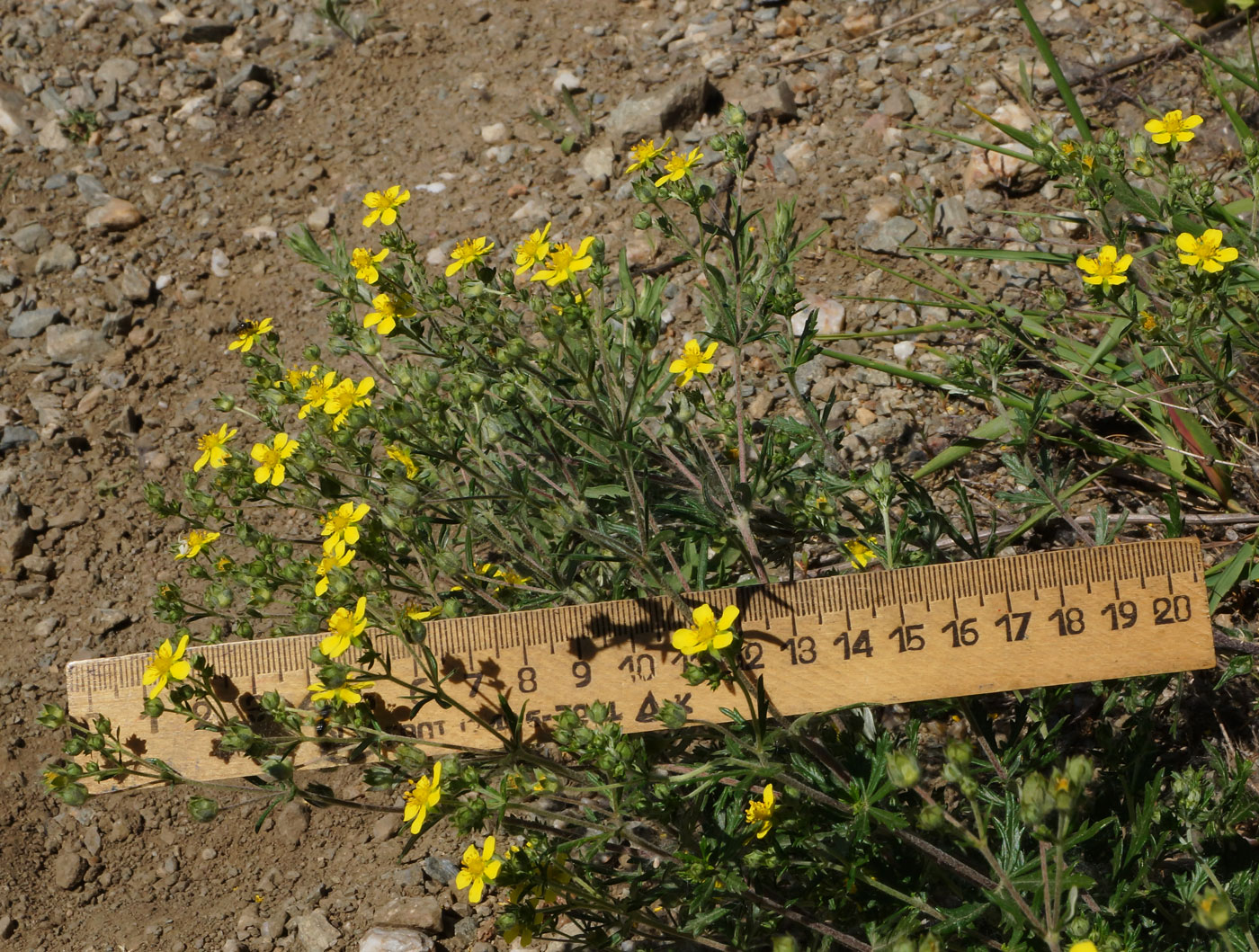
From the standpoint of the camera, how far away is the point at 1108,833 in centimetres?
255

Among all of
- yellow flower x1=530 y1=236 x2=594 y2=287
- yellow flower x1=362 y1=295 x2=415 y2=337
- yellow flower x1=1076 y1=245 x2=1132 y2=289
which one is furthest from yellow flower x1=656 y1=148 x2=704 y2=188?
yellow flower x1=1076 y1=245 x2=1132 y2=289

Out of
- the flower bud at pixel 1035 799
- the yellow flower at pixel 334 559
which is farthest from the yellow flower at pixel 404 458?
the flower bud at pixel 1035 799

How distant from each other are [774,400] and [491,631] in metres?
1.90

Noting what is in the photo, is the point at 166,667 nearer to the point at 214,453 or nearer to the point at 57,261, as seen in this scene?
the point at 214,453

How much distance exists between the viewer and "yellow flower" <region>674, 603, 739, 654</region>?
2.04 metres

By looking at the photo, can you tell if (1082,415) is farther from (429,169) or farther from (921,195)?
(429,169)

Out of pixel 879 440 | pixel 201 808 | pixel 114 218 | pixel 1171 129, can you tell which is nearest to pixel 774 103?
pixel 879 440

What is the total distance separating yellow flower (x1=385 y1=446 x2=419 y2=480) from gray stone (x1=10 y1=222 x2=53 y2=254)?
119 inches

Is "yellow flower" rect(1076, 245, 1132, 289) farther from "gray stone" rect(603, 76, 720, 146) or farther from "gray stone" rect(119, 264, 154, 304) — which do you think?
"gray stone" rect(119, 264, 154, 304)

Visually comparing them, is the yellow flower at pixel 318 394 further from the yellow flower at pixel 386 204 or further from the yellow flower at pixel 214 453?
the yellow flower at pixel 386 204

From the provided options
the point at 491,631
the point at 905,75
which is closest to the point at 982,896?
the point at 491,631

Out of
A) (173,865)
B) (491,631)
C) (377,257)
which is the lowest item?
(173,865)

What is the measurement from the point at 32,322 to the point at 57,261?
0.36 metres

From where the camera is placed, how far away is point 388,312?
112 inches
